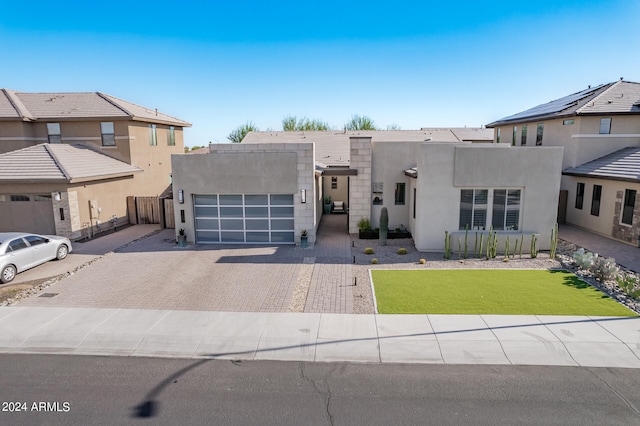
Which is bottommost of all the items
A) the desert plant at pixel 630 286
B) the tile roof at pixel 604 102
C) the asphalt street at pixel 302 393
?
the asphalt street at pixel 302 393

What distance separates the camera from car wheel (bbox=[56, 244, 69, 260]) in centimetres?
1608

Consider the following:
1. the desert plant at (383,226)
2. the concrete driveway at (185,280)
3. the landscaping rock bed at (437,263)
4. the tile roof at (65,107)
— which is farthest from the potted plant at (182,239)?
the tile roof at (65,107)

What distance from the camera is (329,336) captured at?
31.3ft

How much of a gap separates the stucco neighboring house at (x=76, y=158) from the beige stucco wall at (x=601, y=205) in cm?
2594

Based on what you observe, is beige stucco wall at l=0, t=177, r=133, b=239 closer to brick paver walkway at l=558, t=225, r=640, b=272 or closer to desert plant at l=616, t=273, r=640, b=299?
desert plant at l=616, t=273, r=640, b=299

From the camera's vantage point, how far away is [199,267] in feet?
50.1

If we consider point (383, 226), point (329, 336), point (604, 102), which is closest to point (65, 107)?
point (383, 226)

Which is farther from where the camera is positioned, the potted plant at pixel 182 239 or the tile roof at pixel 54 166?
the tile roof at pixel 54 166

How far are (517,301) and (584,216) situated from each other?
1298 cm

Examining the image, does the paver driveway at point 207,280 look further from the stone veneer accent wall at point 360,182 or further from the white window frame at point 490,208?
the white window frame at point 490,208

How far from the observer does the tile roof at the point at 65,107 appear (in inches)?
974

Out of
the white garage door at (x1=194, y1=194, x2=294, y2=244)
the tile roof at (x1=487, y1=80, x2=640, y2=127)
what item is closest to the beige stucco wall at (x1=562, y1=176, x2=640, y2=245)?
the tile roof at (x1=487, y1=80, x2=640, y2=127)

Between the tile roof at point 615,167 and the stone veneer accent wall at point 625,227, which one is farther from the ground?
the tile roof at point 615,167

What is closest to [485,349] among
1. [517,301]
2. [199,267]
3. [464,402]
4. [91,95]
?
[464,402]
